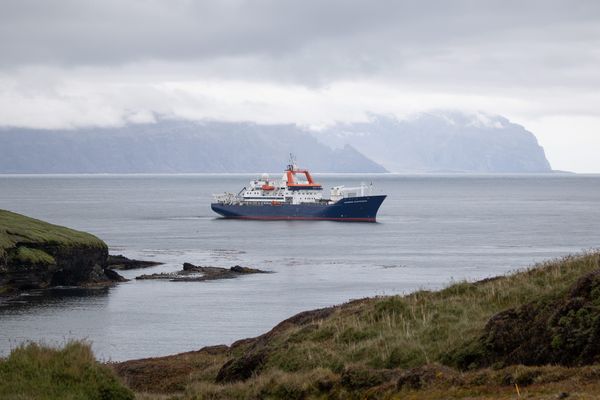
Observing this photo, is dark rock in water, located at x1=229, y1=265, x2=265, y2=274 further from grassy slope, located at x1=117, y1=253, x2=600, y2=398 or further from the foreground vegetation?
the foreground vegetation

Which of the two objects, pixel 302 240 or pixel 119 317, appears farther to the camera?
pixel 302 240

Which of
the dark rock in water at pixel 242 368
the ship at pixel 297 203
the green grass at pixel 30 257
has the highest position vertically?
the ship at pixel 297 203

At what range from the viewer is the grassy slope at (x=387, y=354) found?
13.2 m

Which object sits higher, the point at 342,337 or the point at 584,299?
the point at 584,299

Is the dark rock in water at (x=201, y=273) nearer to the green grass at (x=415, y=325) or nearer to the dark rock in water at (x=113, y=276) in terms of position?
the dark rock in water at (x=113, y=276)

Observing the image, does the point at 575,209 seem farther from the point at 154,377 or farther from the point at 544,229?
the point at 154,377

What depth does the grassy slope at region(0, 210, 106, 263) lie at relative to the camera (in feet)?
164

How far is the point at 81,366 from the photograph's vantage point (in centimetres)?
1564

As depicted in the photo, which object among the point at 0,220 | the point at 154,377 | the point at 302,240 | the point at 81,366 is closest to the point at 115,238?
the point at 302,240

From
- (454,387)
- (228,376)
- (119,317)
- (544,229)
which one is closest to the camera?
(454,387)

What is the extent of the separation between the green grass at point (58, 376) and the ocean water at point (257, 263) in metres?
9.14

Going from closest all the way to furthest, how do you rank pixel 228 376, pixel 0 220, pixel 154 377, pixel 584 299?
pixel 584 299 < pixel 228 376 < pixel 154 377 < pixel 0 220

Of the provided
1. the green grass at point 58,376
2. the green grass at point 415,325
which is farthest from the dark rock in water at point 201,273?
the green grass at point 58,376

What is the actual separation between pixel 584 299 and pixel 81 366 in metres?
8.13
